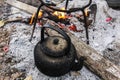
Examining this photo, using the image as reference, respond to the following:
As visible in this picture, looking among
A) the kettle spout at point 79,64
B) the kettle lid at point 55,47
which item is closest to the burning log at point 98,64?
the kettle spout at point 79,64

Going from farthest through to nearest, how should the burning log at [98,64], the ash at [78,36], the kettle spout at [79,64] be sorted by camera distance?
the ash at [78,36] < the kettle spout at [79,64] < the burning log at [98,64]

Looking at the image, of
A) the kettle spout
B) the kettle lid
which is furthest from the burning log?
the kettle lid

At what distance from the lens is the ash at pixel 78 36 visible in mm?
3892

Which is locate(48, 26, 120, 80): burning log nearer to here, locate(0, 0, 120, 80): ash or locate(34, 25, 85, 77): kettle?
locate(0, 0, 120, 80): ash

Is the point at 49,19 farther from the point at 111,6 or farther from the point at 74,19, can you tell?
the point at 111,6

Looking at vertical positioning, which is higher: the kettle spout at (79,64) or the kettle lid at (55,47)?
the kettle lid at (55,47)

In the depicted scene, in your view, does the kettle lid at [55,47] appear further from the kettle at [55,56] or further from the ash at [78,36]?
the ash at [78,36]

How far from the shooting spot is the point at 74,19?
500cm

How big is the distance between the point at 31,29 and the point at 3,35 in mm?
629

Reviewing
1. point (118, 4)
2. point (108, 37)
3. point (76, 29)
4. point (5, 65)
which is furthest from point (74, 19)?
point (5, 65)

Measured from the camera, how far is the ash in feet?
12.8

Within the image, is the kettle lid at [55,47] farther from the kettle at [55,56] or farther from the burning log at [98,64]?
the burning log at [98,64]

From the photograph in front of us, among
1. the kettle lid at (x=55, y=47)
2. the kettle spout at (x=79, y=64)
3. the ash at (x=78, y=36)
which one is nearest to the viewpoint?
the kettle lid at (x=55, y=47)

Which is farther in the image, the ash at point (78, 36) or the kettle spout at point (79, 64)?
the ash at point (78, 36)
